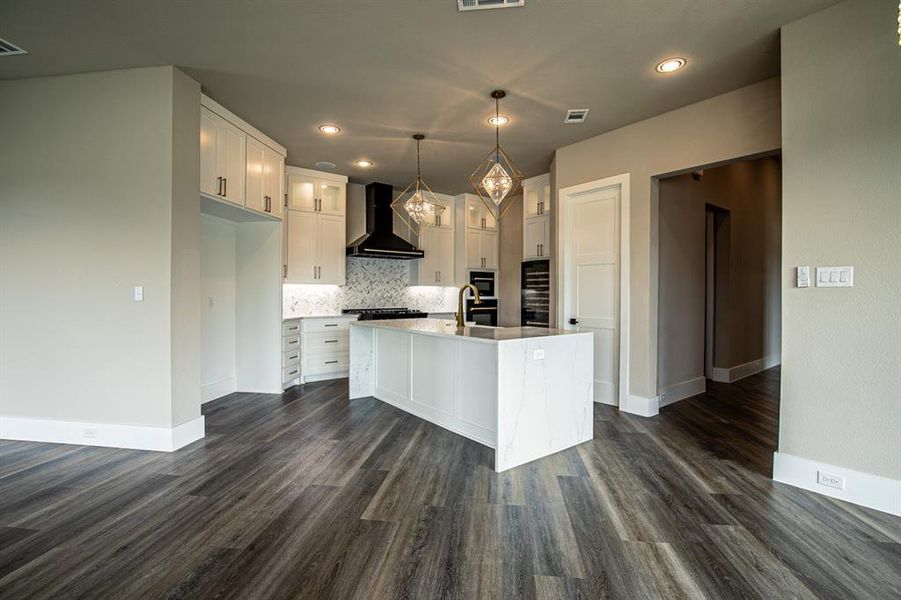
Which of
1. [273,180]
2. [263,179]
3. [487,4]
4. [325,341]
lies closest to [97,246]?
[263,179]

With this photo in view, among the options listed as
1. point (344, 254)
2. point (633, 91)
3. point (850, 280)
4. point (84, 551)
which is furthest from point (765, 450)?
point (344, 254)

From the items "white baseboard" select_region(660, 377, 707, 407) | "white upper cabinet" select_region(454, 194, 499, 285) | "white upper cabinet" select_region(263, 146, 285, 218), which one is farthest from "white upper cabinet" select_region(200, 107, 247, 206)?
"white baseboard" select_region(660, 377, 707, 407)

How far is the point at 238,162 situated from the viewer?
393 centimetres

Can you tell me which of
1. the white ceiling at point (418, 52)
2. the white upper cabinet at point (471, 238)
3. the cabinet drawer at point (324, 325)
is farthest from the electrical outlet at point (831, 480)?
the white upper cabinet at point (471, 238)

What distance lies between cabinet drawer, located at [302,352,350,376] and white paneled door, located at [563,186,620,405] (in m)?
3.09

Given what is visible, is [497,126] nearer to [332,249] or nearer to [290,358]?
[332,249]

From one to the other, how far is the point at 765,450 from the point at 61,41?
575cm

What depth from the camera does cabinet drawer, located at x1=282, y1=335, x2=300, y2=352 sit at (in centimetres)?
488

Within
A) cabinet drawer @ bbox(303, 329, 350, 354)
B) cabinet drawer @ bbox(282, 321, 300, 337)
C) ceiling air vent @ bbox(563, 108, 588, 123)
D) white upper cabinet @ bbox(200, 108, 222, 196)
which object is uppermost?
ceiling air vent @ bbox(563, 108, 588, 123)

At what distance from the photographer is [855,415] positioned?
7.47 ft

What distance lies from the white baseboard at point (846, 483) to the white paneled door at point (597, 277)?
1.76 metres

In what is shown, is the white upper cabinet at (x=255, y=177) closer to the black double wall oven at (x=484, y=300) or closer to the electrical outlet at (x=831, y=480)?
the black double wall oven at (x=484, y=300)

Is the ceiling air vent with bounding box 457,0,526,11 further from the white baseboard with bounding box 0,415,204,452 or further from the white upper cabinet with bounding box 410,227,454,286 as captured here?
Result: the white upper cabinet with bounding box 410,227,454,286

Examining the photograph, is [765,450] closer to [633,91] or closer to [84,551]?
[633,91]
